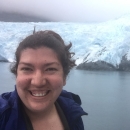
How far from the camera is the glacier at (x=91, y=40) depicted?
218 inches

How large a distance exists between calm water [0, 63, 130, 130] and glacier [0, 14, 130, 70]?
0.36 meters

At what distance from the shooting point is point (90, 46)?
5914mm

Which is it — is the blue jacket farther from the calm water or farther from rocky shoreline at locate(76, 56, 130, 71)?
rocky shoreline at locate(76, 56, 130, 71)

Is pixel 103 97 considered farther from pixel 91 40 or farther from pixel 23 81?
pixel 23 81

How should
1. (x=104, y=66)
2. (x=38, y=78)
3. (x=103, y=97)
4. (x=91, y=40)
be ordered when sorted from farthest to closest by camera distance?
1. (x=91, y=40)
2. (x=104, y=66)
3. (x=103, y=97)
4. (x=38, y=78)

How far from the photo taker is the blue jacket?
16.9 inches

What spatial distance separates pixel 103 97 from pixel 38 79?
322 centimetres

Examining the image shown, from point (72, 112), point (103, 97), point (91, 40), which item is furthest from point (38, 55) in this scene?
point (91, 40)

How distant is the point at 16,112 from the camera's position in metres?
0.44

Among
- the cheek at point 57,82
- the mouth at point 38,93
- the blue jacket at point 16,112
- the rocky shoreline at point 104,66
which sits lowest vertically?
the rocky shoreline at point 104,66

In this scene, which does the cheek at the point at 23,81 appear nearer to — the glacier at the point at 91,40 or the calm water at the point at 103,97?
the calm water at the point at 103,97

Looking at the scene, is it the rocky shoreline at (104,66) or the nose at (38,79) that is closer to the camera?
the nose at (38,79)

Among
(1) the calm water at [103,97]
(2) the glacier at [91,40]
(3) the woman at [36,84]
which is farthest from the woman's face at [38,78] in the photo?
(2) the glacier at [91,40]

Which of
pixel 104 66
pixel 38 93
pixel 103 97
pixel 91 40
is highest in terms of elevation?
pixel 91 40
